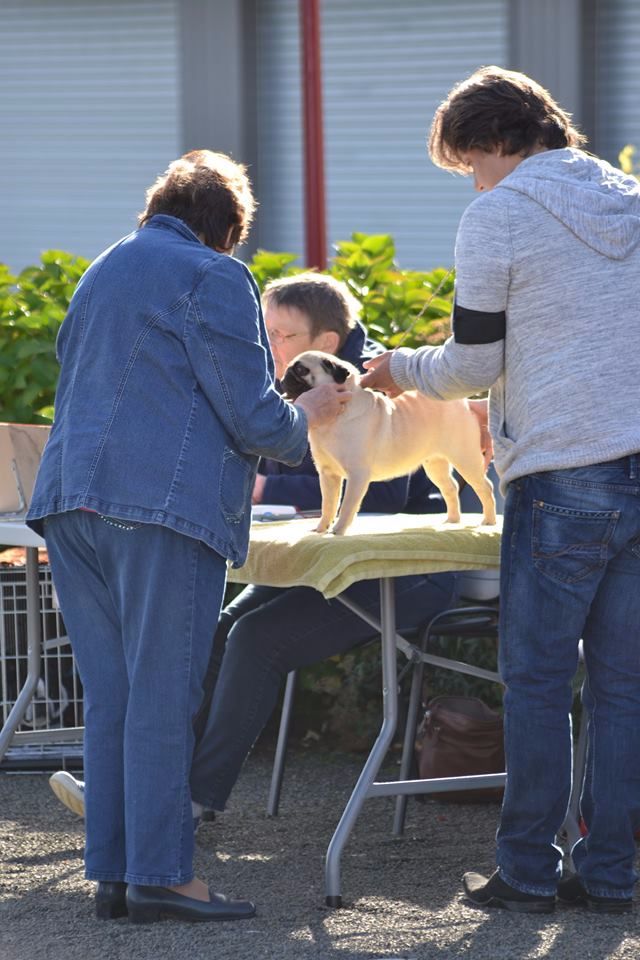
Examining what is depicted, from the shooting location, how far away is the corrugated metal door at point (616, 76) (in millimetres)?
9938

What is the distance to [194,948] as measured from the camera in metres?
3.41

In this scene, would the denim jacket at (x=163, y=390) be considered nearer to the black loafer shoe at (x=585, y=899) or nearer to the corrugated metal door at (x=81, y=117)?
the black loafer shoe at (x=585, y=899)

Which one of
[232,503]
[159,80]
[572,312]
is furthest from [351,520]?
[159,80]

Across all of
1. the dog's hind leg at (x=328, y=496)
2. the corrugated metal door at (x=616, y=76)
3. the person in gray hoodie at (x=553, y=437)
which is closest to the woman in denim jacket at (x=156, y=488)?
the dog's hind leg at (x=328, y=496)

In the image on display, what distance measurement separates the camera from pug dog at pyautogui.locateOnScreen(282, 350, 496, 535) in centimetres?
382

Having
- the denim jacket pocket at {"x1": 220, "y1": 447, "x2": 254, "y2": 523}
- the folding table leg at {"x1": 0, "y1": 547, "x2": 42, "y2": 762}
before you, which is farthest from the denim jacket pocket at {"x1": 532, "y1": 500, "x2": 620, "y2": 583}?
the folding table leg at {"x1": 0, "y1": 547, "x2": 42, "y2": 762}

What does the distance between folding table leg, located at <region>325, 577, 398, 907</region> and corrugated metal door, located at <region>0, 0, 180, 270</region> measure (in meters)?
7.92

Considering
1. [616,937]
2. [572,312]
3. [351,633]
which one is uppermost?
[572,312]

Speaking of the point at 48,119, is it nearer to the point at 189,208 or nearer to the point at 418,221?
the point at 418,221

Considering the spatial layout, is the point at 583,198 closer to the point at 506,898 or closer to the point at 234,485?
the point at 234,485

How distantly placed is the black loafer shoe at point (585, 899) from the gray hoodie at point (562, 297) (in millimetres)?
987

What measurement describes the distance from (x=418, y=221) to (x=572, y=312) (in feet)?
24.8

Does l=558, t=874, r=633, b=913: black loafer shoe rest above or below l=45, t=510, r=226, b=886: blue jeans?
below

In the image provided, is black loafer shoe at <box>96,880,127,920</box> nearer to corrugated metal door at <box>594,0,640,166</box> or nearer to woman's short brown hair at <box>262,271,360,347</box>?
woman's short brown hair at <box>262,271,360,347</box>
